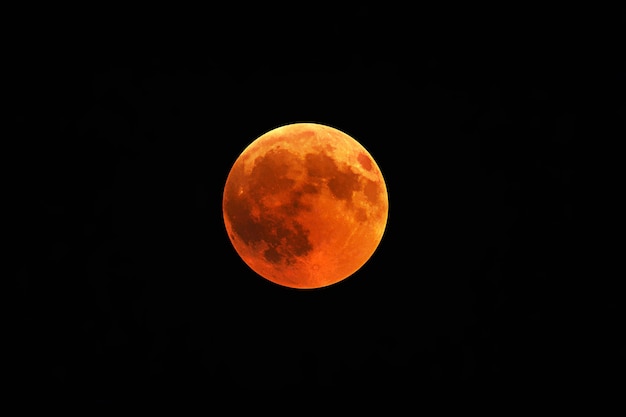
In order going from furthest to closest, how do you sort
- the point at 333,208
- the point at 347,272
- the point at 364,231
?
the point at 347,272, the point at 364,231, the point at 333,208

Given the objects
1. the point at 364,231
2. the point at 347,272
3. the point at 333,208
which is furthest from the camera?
the point at 347,272

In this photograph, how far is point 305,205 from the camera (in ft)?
14.0

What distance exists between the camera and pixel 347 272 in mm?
4973

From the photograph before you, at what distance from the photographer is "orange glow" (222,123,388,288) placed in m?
4.32

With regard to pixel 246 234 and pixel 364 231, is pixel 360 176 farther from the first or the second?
pixel 246 234

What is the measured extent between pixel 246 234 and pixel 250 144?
1.17 metres

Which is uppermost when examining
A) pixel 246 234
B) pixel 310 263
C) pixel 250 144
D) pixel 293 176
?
pixel 250 144

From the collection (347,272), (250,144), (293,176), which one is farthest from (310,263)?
(250,144)

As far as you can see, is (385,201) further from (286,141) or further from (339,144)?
(286,141)

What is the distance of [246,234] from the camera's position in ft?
15.2

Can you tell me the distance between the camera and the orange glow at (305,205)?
4.32m

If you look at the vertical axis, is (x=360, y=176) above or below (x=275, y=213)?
above

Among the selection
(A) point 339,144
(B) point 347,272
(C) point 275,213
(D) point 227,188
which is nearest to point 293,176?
(C) point 275,213

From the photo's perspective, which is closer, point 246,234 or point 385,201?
point 246,234
